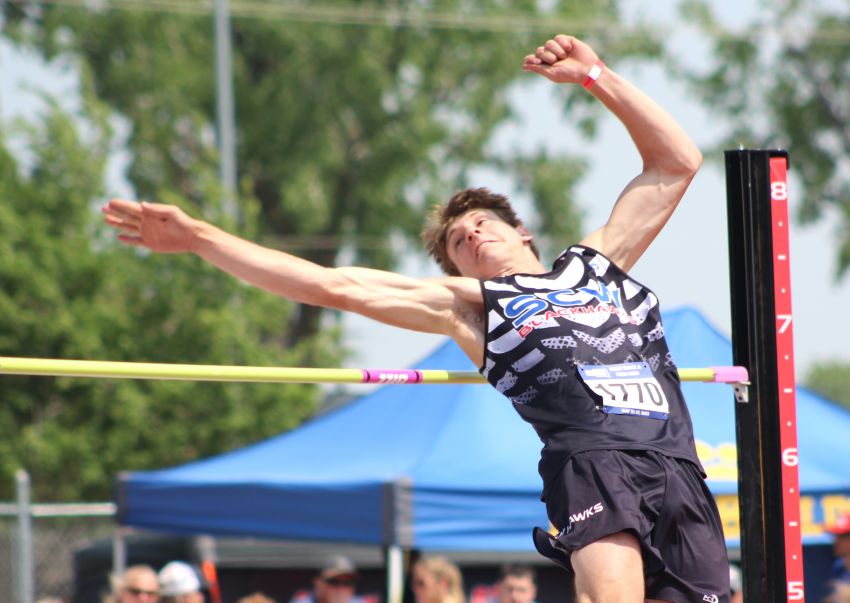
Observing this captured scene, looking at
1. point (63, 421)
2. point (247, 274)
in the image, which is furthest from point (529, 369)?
point (63, 421)

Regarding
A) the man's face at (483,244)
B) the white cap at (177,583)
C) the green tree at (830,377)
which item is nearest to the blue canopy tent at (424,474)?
the white cap at (177,583)

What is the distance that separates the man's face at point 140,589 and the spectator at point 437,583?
1517 mm

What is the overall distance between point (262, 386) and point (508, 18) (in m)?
11.8

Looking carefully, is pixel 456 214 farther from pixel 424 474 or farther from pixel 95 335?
pixel 95 335

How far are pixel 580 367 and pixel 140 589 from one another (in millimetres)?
4749

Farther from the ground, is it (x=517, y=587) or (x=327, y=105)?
(x=327, y=105)

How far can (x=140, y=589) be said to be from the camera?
7.65 m

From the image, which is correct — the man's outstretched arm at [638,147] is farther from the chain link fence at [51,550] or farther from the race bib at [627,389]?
the chain link fence at [51,550]

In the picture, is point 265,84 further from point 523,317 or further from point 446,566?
point 523,317

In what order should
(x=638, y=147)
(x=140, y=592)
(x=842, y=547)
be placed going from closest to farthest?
1. (x=638, y=147)
2. (x=842, y=547)
3. (x=140, y=592)

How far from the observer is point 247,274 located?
11.5 feet

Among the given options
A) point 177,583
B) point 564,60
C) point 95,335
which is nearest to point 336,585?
point 177,583

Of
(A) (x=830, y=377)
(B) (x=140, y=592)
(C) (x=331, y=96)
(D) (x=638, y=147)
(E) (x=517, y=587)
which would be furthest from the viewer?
(A) (x=830, y=377)

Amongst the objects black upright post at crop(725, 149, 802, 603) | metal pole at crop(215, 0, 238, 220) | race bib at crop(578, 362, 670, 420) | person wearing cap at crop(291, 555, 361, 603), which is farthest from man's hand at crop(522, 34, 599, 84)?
metal pole at crop(215, 0, 238, 220)
